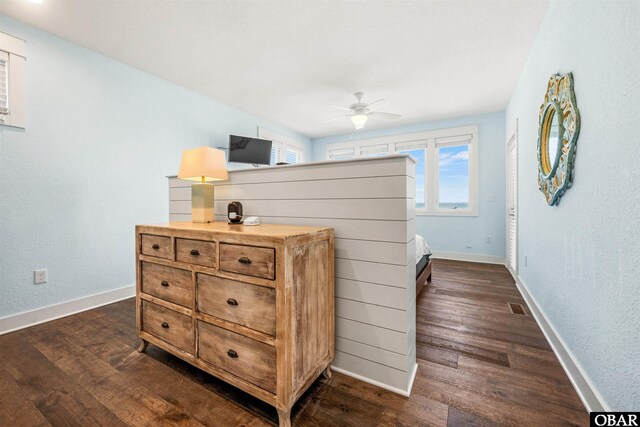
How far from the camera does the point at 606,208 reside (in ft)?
4.13

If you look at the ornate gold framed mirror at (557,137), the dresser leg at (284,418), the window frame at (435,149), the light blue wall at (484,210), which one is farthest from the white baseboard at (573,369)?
the window frame at (435,149)

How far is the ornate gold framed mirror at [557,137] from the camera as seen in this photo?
161cm

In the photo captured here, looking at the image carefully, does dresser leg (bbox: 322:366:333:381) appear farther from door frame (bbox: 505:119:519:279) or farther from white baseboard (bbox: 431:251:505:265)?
white baseboard (bbox: 431:251:505:265)

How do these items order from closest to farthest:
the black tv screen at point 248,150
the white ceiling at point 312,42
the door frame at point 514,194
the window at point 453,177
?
the white ceiling at point 312,42 < the door frame at point 514,194 < the black tv screen at point 248,150 < the window at point 453,177

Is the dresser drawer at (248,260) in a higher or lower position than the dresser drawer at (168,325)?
higher

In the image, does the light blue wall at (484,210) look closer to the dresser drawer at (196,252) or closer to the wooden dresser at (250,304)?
the wooden dresser at (250,304)

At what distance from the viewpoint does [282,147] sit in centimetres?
564

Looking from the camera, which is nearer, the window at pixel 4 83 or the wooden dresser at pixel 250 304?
the wooden dresser at pixel 250 304

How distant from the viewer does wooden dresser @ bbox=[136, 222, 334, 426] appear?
4.03ft

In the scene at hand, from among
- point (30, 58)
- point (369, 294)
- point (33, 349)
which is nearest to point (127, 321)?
point (33, 349)

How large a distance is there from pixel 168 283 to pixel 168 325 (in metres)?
0.26

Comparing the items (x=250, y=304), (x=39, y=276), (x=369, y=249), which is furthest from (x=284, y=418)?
(x=39, y=276)

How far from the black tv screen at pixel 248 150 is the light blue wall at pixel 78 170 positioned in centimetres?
92

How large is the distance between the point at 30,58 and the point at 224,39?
5.36 ft
